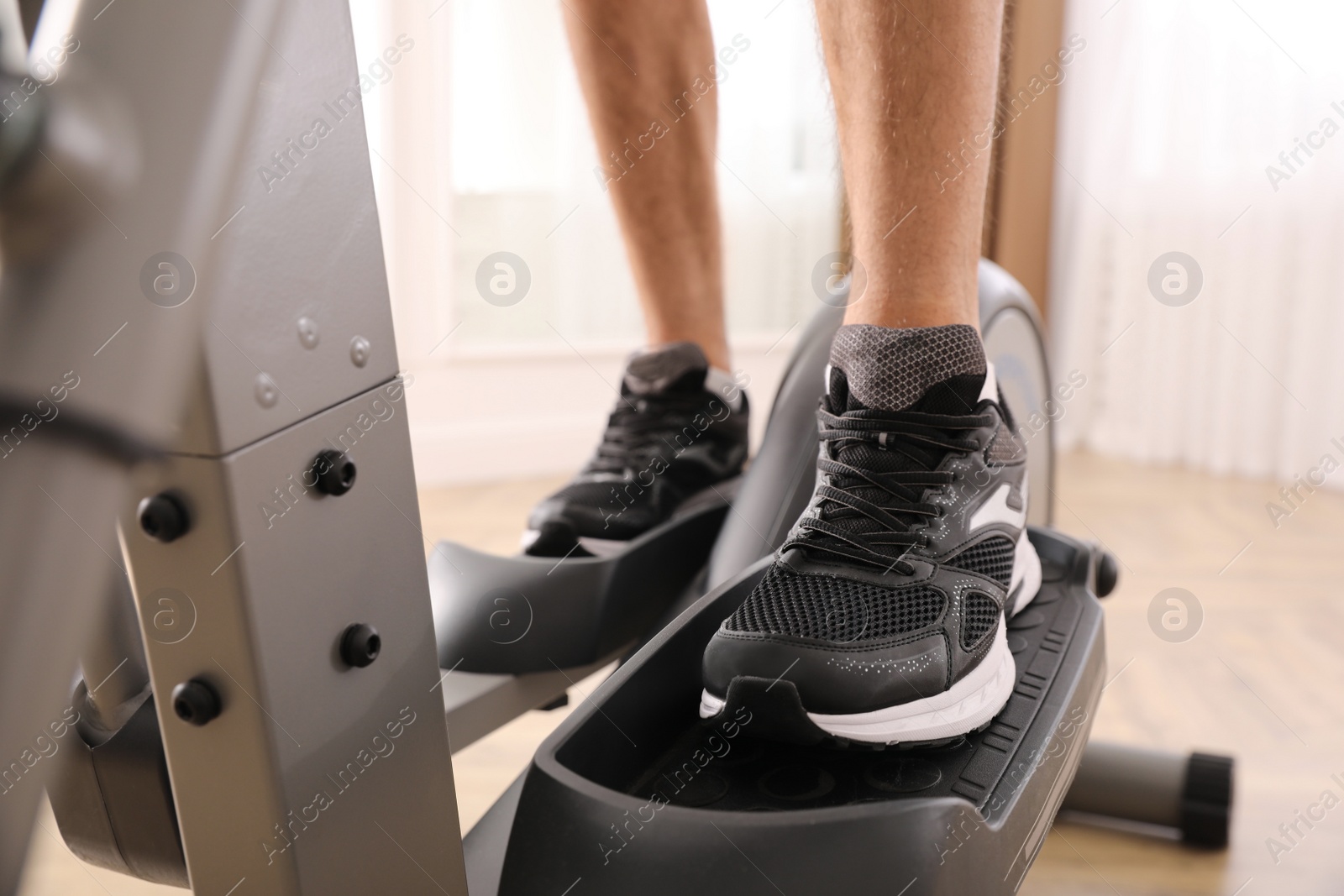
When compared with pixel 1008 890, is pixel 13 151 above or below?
above

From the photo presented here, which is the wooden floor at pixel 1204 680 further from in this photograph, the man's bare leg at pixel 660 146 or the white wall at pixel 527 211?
the man's bare leg at pixel 660 146

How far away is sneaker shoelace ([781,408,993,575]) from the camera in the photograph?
674 millimetres

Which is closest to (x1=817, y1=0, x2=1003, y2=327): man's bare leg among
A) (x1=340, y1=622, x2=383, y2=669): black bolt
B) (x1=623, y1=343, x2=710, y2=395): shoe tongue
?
(x1=623, y1=343, x2=710, y2=395): shoe tongue

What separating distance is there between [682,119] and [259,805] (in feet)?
2.87

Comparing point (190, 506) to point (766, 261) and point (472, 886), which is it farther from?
point (766, 261)

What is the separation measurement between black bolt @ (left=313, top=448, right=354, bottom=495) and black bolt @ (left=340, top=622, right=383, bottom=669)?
64mm

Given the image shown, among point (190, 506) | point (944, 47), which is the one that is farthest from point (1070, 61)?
point (190, 506)

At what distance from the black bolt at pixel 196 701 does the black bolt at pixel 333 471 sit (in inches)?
3.8

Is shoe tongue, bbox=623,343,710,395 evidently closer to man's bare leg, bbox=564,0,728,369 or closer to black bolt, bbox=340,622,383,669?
Answer: man's bare leg, bbox=564,0,728,369

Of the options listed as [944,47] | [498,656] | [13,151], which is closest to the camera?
[13,151]

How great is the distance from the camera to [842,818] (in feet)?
1.64

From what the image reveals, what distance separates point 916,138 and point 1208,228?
2049 millimetres

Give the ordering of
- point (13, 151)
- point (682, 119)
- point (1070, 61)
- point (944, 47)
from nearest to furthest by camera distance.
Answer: point (13, 151), point (944, 47), point (682, 119), point (1070, 61)

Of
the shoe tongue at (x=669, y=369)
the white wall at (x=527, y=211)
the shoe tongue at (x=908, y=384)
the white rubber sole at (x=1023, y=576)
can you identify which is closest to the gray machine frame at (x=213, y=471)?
the shoe tongue at (x=908, y=384)
